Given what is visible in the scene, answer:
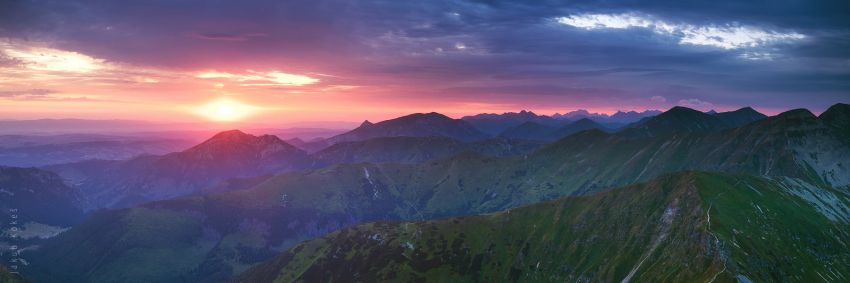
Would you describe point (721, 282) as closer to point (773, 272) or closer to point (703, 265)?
point (703, 265)

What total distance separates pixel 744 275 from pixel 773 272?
80.9 feet

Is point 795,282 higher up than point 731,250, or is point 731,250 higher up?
point 731,250

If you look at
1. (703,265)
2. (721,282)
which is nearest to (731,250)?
(703,265)

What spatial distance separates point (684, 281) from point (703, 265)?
402 inches

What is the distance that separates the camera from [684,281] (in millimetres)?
199625

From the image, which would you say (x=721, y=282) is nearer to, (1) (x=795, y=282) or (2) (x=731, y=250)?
(2) (x=731, y=250)

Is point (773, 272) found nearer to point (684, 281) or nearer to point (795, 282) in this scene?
point (795, 282)

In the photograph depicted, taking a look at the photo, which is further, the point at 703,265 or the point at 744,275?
the point at 703,265

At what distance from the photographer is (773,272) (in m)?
197

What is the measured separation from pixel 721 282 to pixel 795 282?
4699cm

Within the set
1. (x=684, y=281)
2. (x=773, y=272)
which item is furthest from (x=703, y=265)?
(x=773, y=272)

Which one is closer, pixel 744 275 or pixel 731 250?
pixel 744 275

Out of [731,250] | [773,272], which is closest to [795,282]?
[773,272]

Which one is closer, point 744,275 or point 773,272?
point 744,275
